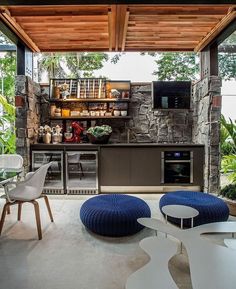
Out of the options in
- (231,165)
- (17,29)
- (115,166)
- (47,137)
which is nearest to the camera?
(17,29)

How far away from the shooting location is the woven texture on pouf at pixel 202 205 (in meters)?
2.97

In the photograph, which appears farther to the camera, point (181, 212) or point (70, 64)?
point (70, 64)

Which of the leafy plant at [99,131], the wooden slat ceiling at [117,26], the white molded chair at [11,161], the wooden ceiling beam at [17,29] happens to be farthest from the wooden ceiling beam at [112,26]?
the white molded chair at [11,161]

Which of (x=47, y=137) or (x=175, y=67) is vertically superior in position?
(x=175, y=67)

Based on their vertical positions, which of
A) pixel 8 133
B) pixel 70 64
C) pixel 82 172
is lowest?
pixel 82 172

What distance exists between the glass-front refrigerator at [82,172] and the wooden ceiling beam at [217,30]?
2.69 metres

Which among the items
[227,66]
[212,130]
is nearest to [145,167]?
[212,130]

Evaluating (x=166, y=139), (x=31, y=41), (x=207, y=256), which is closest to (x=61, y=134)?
(x=31, y=41)

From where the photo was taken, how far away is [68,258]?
8.27ft

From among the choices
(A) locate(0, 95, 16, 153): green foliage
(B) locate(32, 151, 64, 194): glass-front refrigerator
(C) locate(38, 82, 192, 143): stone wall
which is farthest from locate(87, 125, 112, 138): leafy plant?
(A) locate(0, 95, 16, 153): green foliage

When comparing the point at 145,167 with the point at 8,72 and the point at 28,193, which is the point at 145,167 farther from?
the point at 8,72

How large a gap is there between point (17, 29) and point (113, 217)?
315 centimetres

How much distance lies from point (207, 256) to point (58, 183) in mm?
3605

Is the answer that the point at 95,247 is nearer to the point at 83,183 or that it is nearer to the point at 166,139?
the point at 83,183
